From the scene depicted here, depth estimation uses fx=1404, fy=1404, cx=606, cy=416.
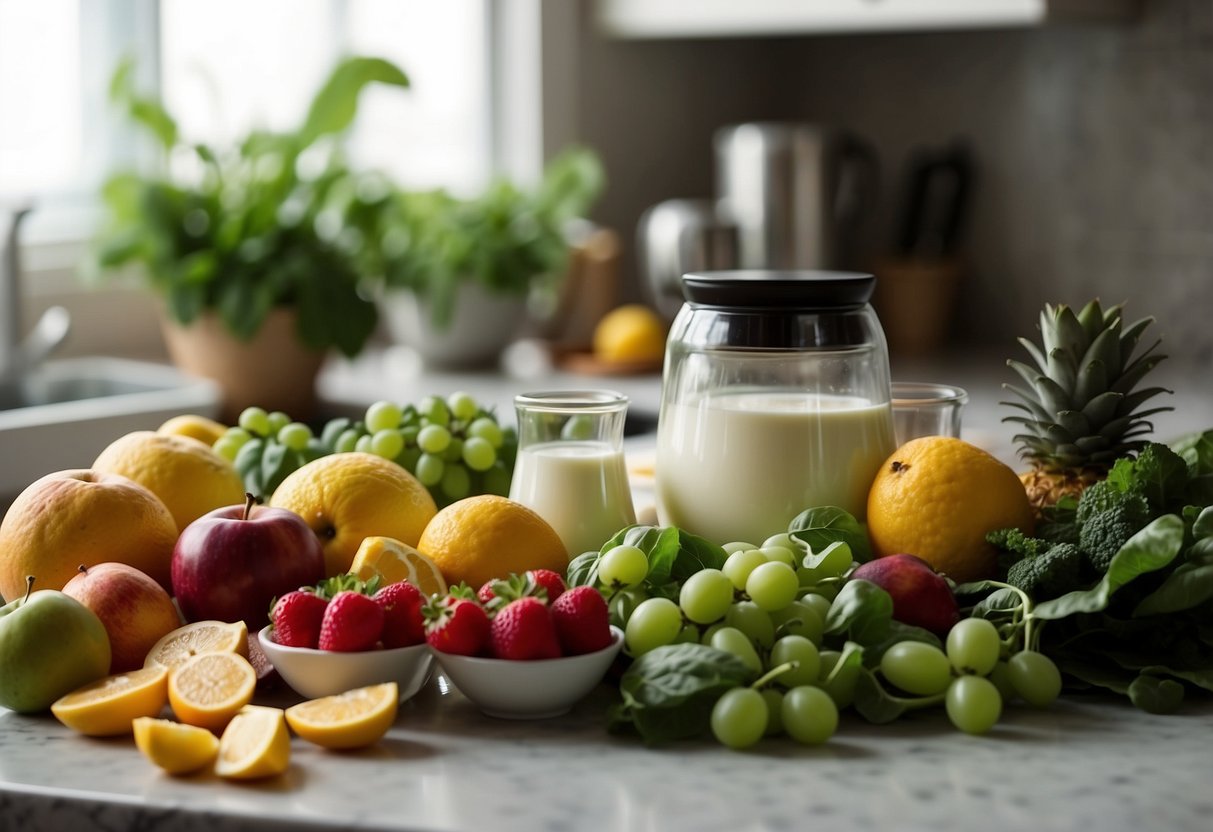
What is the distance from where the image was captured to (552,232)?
2.47 metres

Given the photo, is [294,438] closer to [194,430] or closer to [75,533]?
[194,430]

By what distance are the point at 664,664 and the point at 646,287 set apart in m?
2.36

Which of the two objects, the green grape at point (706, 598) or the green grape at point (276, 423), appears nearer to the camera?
the green grape at point (706, 598)

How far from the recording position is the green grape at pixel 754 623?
840 mm

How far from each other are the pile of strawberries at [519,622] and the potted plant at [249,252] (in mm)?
1310

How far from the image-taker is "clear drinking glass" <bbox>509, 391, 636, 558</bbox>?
41.3 inches

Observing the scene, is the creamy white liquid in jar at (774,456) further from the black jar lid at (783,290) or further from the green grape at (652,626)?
the green grape at (652,626)

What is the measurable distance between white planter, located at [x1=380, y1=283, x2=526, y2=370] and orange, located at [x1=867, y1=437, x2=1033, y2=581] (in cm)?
155

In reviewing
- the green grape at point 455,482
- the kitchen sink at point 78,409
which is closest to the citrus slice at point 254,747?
the green grape at point 455,482

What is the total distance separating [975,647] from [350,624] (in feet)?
1.19

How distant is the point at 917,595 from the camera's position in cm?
88

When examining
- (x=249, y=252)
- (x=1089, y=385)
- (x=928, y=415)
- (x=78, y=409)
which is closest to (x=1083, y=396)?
(x=1089, y=385)

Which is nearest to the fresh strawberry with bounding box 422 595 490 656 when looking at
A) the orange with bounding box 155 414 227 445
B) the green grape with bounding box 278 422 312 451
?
the green grape with bounding box 278 422 312 451

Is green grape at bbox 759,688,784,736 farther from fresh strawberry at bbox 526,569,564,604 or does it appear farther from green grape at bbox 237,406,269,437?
green grape at bbox 237,406,269,437
